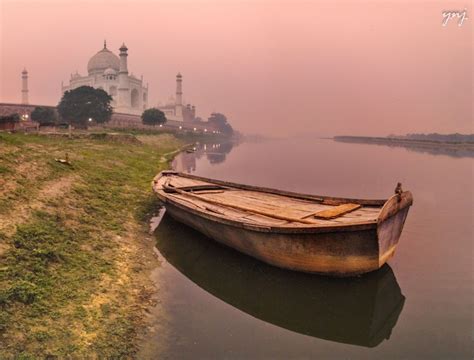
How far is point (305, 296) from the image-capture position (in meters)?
7.02

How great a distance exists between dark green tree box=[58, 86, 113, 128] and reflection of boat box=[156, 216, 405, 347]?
54.0 metres

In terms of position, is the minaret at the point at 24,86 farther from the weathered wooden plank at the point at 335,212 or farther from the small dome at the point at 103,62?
the weathered wooden plank at the point at 335,212

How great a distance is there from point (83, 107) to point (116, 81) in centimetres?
4266

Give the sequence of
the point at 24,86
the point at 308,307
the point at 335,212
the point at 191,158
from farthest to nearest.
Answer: the point at 24,86
the point at 191,158
the point at 335,212
the point at 308,307

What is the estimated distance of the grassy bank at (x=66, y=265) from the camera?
17.0ft

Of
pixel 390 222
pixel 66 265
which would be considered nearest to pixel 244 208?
pixel 390 222

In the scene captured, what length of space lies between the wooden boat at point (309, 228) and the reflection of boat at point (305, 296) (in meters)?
0.33

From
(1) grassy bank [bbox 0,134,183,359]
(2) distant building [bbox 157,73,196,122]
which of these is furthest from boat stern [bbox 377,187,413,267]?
(2) distant building [bbox 157,73,196,122]

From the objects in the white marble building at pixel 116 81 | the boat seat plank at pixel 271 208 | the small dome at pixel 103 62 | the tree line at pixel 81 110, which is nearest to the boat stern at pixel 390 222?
the boat seat plank at pixel 271 208

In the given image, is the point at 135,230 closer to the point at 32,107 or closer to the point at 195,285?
the point at 195,285

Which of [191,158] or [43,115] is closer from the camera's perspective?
[191,158]

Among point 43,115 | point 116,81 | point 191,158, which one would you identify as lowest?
point 191,158

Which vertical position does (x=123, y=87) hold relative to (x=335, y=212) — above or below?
above

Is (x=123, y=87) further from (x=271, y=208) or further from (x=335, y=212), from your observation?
(x=335, y=212)
